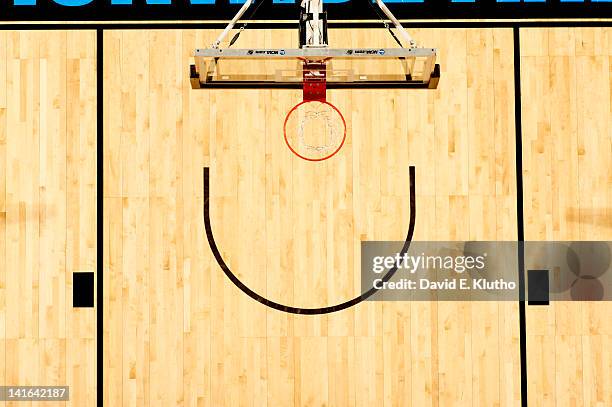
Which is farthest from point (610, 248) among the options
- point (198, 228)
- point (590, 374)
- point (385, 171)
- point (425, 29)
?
point (198, 228)

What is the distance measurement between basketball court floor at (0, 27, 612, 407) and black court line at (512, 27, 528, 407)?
0.02 m

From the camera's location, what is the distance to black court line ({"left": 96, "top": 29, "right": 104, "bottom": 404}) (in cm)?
452

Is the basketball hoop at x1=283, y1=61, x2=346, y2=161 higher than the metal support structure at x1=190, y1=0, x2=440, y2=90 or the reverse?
the reverse

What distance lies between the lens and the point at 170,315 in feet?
14.9

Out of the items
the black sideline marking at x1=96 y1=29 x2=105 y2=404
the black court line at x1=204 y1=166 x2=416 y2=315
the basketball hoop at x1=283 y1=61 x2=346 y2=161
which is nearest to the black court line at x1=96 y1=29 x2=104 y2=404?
the black sideline marking at x1=96 y1=29 x2=105 y2=404

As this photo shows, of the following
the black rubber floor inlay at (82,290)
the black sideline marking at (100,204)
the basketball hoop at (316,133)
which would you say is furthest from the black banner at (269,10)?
the black rubber floor inlay at (82,290)

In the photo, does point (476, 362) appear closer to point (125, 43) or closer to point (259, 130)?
point (259, 130)

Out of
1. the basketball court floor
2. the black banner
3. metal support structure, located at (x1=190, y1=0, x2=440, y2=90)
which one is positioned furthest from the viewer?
the black banner

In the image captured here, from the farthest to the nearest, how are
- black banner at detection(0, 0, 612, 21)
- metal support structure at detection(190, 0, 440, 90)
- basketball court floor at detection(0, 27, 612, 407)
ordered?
black banner at detection(0, 0, 612, 21)
basketball court floor at detection(0, 27, 612, 407)
metal support structure at detection(190, 0, 440, 90)

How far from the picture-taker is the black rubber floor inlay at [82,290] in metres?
4.53

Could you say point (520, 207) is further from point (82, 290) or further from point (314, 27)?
point (82, 290)

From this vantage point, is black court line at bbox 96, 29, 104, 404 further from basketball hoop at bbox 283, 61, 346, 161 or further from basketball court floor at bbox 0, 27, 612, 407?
basketball hoop at bbox 283, 61, 346, 161

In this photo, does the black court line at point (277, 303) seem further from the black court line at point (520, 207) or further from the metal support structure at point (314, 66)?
the metal support structure at point (314, 66)

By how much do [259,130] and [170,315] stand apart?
1485 millimetres
